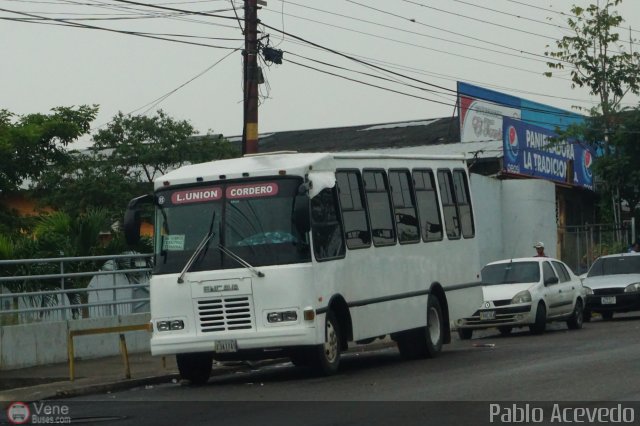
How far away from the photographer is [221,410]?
13086 millimetres

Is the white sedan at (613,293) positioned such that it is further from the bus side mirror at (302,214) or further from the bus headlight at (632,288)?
the bus side mirror at (302,214)

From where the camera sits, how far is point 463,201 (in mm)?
21281

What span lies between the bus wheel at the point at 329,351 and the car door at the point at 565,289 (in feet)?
33.1

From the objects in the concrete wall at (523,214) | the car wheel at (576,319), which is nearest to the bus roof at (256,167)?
the car wheel at (576,319)

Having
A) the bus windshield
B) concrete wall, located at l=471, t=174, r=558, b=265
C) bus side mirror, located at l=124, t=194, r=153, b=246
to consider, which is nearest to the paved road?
the bus windshield

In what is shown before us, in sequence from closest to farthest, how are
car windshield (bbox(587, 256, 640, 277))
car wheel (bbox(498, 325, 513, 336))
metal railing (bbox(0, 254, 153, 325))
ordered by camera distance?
metal railing (bbox(0, 254, 153, 325)) → car wheel (bbox(498, 325, 513, 336)) → car windshield (bbox(587, 256, 640, 277))

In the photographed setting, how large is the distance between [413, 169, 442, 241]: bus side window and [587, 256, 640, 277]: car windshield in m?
12.9

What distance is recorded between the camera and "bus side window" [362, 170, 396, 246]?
1822 centimetres

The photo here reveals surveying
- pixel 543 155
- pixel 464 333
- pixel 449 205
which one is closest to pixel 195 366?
pixel 449 205

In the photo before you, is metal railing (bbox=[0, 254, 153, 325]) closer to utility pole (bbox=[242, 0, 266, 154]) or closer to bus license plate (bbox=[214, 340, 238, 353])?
utility pole (bbox=[242, 0, 266, 154])

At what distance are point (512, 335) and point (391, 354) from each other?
4.66 meters

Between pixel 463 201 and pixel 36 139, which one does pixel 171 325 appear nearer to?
pixel 463 201

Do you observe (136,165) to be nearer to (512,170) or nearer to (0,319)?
(512,170)

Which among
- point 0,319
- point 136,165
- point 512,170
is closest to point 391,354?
point 0,319
